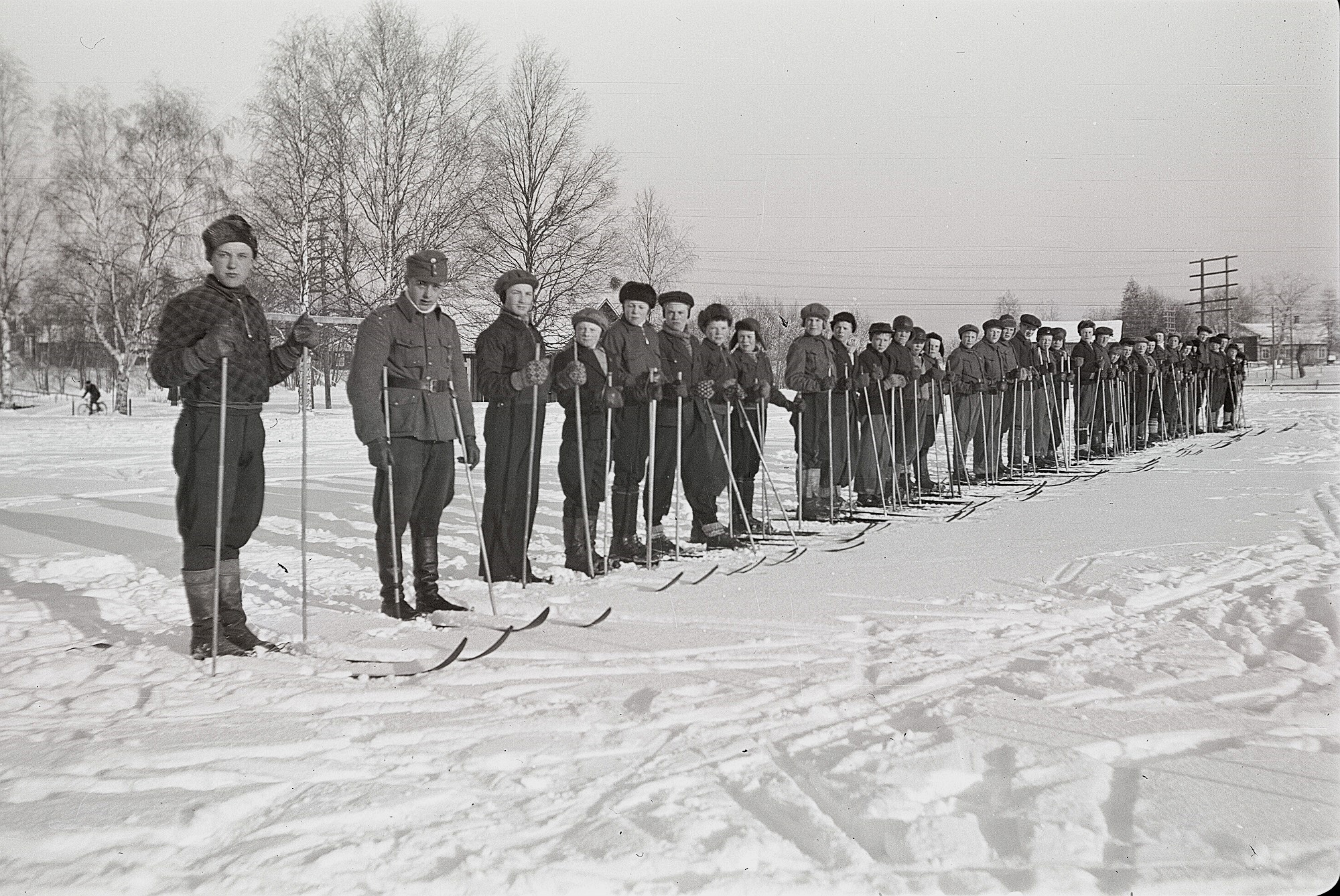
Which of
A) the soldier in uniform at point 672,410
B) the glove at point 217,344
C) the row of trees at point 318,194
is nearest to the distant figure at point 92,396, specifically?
the row of trees at point 318,194

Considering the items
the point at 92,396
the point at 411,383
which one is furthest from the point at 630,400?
the point at 92,396

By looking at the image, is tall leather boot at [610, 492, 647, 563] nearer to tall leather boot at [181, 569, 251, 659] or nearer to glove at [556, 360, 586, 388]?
glove at [556, 360, 586, 388]

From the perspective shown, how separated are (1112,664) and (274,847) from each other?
2846 mm

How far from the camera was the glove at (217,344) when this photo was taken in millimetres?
3906

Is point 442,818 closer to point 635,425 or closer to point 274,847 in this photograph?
point 274,847

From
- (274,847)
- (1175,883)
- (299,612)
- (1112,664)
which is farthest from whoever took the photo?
(299,612)

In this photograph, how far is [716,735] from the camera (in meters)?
2.95

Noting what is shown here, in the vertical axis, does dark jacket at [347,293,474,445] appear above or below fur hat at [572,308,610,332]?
below

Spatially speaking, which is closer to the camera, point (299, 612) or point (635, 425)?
point (299, 612)

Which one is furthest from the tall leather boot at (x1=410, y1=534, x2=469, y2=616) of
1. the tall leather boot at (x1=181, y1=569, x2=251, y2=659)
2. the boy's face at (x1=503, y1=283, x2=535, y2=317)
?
the boy's face at (x1=503, y1=283, x2=535, y2=317)

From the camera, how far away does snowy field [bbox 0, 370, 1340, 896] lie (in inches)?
86.5

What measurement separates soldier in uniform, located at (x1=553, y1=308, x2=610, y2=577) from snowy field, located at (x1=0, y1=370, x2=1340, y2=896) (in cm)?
28

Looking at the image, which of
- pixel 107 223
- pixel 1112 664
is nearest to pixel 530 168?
pixel 107 223

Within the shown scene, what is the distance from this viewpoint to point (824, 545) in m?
6.88
